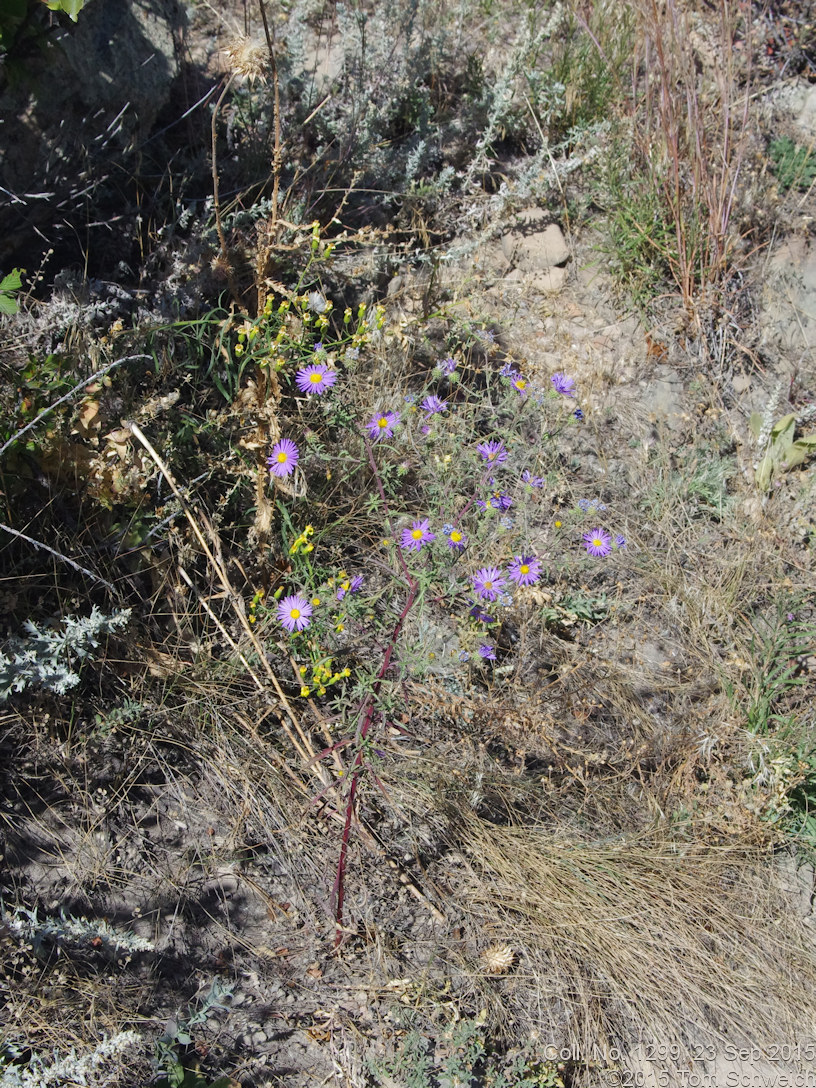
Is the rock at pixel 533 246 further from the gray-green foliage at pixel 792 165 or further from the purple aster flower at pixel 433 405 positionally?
the purple aster flower at pixel 433 405

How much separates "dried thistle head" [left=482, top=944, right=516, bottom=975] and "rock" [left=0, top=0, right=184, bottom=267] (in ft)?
8.04

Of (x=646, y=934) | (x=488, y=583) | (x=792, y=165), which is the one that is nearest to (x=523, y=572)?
(x=488, y=583)

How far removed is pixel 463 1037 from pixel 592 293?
293 cm

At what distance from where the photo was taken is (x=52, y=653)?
2096 millimetres

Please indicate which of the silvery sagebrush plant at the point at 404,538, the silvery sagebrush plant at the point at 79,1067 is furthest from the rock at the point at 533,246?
the silvery sagebrush plant at the point at 79,1067

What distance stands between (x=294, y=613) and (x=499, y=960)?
3.35ft

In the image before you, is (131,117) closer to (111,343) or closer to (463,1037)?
(111,343)

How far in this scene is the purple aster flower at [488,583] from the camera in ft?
7.31

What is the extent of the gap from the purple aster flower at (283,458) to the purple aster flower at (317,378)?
0.57ft

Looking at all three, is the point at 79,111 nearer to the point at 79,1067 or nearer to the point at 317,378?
the point at 317,378

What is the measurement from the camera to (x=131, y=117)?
281 centimetres

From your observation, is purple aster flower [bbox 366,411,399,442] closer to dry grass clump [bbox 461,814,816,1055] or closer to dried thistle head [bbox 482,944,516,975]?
dry grass clump [bbox 461,814,816,1055]

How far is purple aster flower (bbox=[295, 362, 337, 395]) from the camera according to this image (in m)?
2.36

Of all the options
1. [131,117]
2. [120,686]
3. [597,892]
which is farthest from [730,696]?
[131,117]
